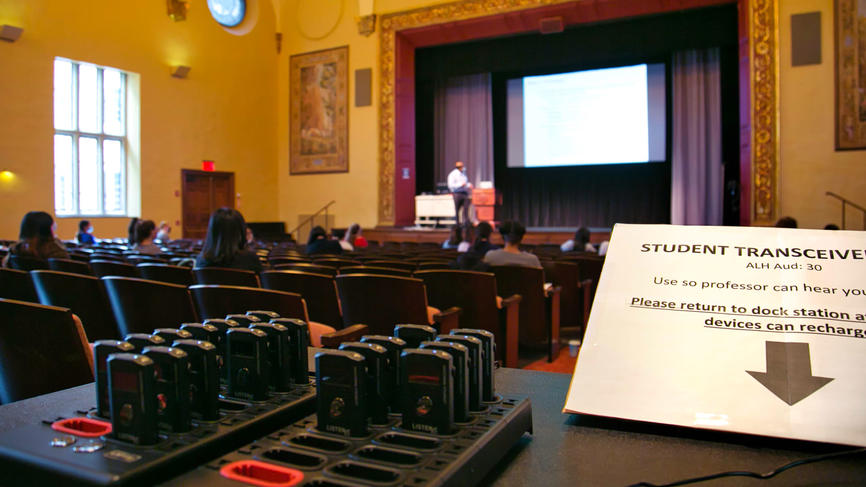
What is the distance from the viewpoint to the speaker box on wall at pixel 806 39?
10055mm

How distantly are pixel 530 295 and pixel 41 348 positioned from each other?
3.18m

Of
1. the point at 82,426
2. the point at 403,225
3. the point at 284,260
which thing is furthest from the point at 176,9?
the point at 82,426

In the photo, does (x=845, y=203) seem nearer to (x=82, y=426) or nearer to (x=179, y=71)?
(x=82, y=426)

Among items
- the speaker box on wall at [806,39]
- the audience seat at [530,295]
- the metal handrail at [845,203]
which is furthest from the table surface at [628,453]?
the speaker box on wall at [806,39]

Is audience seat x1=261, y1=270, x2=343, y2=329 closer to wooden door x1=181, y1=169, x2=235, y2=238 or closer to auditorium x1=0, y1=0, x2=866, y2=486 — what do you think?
auditorium x1=0, y1=0, x2=866, y2=486

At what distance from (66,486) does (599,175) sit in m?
15.7

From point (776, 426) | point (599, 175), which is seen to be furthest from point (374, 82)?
point (776, 426)

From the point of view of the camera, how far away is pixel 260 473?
62 centimetres

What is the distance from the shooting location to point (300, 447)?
0.66m

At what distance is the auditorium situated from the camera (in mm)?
711

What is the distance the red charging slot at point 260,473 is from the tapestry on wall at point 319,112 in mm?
13783

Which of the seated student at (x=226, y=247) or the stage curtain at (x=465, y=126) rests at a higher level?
the stage curtain at (x=465, y=126)

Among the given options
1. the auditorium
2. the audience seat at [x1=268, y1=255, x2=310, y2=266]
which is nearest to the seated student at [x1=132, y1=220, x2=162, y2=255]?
the auditorium

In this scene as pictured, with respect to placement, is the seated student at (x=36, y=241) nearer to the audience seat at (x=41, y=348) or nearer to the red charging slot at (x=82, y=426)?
the audience seat at (x=41, y=348)
